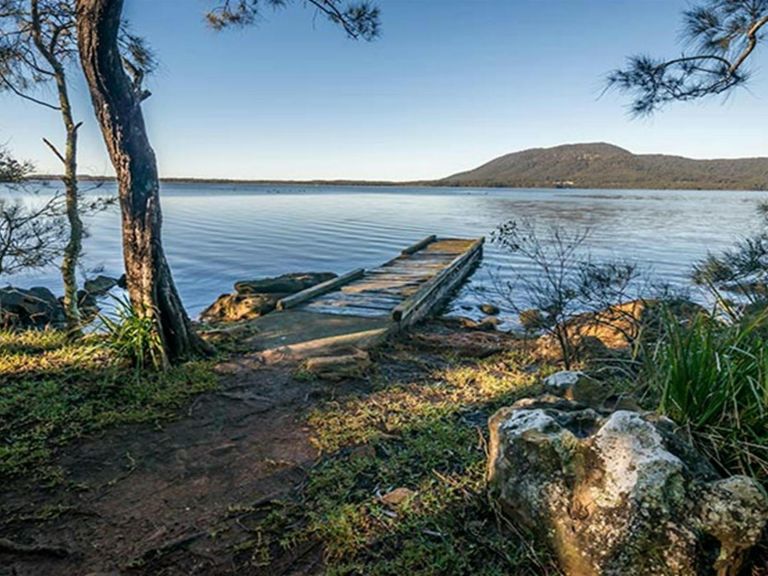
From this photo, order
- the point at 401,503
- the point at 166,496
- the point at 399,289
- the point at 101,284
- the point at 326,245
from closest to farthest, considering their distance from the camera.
A: the point at 401,503
the point at 166,496
the point at 399,289
the point at 101,284
the point at 326,245

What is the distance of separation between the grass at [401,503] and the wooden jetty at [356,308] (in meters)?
1.92

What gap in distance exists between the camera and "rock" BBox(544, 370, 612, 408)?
10.7ft

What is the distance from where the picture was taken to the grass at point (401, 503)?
2150 millimetres

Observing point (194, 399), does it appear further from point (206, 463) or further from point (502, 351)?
point (502, 351)

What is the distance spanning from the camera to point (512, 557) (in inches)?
83.0

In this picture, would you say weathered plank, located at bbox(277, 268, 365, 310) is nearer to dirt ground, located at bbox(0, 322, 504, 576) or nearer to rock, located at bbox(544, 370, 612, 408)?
dirt ground, located at bbox(0, 322, 504, 576)

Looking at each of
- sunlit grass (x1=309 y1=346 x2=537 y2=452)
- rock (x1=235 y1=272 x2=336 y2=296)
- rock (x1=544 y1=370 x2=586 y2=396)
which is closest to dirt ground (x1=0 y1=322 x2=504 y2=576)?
sunlit grass (x1=309 y1=346 x2=537 y2=452)

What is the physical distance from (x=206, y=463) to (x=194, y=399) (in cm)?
115

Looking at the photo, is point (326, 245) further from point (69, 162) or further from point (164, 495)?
point (164, 495)

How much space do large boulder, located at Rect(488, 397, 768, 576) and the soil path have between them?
111 cm

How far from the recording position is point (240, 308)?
988 cm

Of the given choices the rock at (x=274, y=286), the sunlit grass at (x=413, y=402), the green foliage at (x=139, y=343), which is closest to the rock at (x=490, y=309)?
the rock at (x=274, y=286)

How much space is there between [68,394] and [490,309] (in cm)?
935

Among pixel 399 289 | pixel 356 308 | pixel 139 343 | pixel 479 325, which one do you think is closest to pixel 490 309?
pixel 479 325
